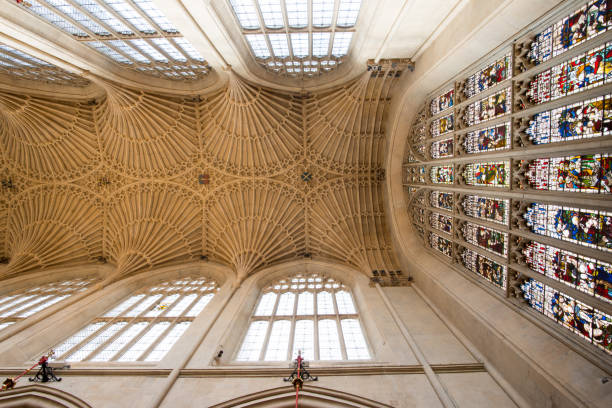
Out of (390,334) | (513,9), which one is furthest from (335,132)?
(390,334)

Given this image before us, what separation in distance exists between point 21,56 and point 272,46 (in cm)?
954

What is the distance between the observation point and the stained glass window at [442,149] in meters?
9.86

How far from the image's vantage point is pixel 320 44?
1061 cm

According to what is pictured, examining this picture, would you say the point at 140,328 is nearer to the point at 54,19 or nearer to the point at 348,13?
the point at 54,19

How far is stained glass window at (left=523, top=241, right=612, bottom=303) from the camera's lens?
527cm

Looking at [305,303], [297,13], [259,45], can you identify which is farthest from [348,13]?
[305,303]

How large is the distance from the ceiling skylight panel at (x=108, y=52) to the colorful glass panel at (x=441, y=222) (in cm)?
1354

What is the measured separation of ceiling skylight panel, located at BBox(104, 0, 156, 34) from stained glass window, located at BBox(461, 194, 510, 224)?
1168 centimetres

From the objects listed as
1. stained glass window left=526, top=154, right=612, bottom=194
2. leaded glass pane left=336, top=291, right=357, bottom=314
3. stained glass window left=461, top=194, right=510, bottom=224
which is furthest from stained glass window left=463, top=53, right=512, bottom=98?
leaded glass pane left=336, top=291, right=357, bottom=314

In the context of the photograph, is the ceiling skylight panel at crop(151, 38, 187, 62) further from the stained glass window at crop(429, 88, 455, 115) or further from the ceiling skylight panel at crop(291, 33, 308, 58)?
the stained glass window at crop(429, 88, 455, 115)

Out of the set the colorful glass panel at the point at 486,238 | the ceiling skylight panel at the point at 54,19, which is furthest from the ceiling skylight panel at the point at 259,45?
the colorful glass panel at the point at 486,238

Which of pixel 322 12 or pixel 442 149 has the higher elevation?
pixel 322 12

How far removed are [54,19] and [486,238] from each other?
47.7 feet

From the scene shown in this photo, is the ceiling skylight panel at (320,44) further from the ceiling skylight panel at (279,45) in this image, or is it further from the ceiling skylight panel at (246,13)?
the ceiling skylight panel at (246,13)
